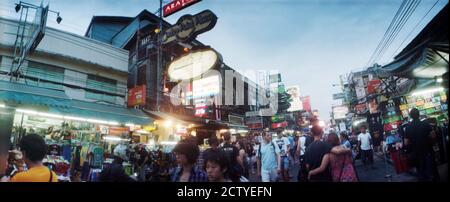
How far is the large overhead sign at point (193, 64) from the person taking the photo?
10.2 meters

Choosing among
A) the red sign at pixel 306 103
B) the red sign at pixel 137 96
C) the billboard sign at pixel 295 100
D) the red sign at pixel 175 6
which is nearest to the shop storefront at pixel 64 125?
the red sign at pixel 137 96

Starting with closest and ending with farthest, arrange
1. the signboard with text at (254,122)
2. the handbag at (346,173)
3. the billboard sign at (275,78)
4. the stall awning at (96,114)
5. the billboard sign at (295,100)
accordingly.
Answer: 1. the handbag at (346,173)
2. the stall awning at (96,114)
3. the signboard with text at (254,122)
4. the billboard sign at (275,78)
5. the billboard sign at (295,100)

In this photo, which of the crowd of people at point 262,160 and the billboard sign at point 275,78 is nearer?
the crowd of people at point 262,160

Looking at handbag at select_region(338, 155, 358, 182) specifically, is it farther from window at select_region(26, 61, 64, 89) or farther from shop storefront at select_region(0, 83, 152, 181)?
window at select_region(26, 61, 64, 89)

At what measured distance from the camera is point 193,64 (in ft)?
34.9

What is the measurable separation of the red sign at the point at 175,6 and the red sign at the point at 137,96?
359 cm

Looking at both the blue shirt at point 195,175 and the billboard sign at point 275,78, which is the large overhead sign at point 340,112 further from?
the blue shirt at point 195,175

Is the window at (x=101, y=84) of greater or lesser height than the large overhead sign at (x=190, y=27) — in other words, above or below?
below

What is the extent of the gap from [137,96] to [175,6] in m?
4.16
